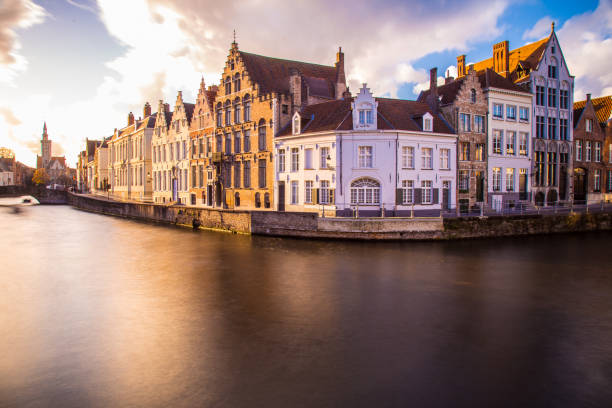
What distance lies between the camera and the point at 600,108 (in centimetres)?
4112

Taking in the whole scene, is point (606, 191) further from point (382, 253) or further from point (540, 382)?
point (540, 382)

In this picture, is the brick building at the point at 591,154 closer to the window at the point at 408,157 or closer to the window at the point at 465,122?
the window at the point at 465,122

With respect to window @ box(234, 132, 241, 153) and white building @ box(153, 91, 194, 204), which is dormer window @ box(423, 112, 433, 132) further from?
white building @ box(153, 91, 194, 204)

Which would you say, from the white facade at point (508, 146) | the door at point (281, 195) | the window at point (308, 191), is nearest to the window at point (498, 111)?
the white facade at point (508, 146)

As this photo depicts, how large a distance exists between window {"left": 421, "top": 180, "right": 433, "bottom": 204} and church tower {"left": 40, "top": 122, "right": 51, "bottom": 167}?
148m

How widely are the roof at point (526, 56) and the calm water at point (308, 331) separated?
21.9 meters

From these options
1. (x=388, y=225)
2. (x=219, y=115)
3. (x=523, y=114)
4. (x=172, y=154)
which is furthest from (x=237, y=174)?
(x=523, y=114)

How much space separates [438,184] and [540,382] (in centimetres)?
2206

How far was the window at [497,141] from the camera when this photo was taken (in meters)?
31.8

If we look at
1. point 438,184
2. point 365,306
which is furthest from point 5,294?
point 438,184

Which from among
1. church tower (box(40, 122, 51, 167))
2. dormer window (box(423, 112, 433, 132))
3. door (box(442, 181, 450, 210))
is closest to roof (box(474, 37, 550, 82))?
dormer window (box(423, 112, 433, 132))

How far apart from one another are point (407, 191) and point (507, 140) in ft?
39.8

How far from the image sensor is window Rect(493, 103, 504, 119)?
104ft

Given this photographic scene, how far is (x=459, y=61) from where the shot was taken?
1458 inches
